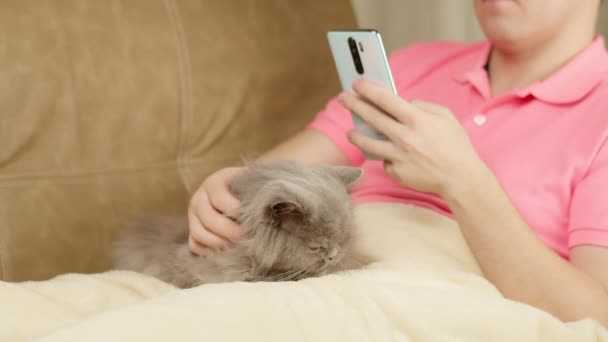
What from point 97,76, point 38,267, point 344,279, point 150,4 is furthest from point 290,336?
point 150,4

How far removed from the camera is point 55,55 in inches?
50.8

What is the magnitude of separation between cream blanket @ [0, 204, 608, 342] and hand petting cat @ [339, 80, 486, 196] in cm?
11

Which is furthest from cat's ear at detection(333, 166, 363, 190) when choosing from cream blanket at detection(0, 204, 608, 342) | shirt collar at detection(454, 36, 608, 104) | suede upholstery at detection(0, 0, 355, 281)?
suede upholstery at detection(0, 0, 355, 281)

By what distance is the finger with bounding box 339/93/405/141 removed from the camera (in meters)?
1.08

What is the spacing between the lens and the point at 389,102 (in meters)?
1.06

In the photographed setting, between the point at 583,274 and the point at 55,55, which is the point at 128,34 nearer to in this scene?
the point at 55,55

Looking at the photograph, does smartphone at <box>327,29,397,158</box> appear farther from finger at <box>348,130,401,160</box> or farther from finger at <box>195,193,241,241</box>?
finger at <box>195,193,241,241</box>

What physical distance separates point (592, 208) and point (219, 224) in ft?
1.74

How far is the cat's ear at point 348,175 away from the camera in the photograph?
1117 mm

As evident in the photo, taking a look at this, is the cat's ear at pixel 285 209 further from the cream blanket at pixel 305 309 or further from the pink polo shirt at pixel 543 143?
the pink polo shirt at pixel 543 143

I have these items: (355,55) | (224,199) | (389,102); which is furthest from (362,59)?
(224,199)

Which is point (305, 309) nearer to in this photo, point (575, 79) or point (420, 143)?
point (420, 143)

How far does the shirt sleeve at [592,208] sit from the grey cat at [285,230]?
1.03 feet

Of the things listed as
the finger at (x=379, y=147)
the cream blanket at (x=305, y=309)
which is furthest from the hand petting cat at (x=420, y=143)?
the cream blanket at (x=305, y=309)
